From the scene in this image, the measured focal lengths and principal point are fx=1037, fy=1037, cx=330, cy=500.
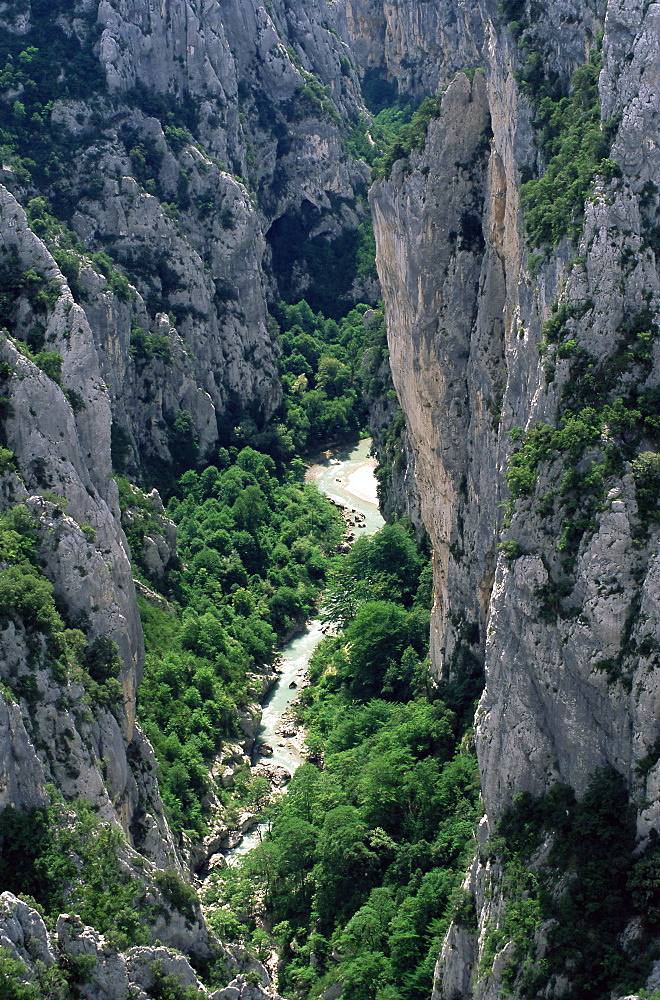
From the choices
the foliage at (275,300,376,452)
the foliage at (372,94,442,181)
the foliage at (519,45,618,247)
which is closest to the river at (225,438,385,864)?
the foliage at (275,300,376,452)

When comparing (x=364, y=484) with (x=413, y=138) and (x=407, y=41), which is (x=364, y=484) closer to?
(x=413, y=138)

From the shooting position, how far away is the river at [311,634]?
2087 inches

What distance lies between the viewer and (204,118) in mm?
89938

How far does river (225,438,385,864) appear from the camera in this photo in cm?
5300

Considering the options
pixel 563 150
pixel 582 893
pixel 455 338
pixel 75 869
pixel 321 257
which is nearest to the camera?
pixel 582 893

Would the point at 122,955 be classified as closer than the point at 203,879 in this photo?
Yes

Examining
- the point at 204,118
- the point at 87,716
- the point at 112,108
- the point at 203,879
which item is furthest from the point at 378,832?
the point at 204,118

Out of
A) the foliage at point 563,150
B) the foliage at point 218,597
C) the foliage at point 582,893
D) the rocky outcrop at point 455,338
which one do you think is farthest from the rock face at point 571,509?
the foliage at point 218,597

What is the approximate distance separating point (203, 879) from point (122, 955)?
1676cm

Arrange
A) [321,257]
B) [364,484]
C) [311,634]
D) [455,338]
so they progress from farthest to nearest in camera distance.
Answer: [321,257]
[364,484]
[311,634]
[455,338]

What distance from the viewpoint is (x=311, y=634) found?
65.6 metres

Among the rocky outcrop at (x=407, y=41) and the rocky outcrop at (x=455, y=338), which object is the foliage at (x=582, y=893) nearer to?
the rocky outcrop at (x=455, y=338)

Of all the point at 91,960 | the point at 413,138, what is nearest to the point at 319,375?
the point at 413,138

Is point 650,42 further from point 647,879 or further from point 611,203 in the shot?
point 647,879
